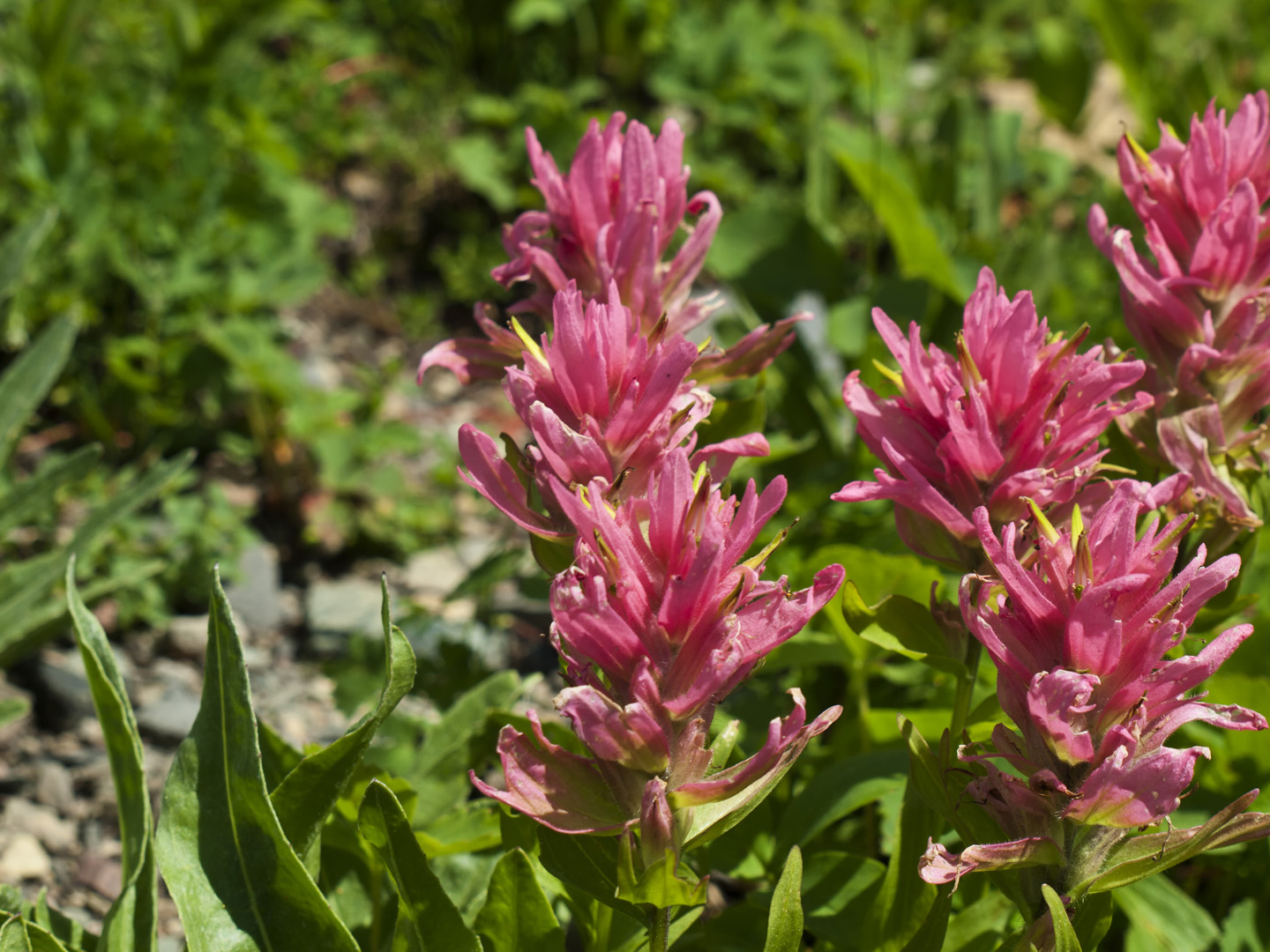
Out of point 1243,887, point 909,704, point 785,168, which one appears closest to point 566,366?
point 909,704

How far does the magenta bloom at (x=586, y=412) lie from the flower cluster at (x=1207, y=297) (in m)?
0.64

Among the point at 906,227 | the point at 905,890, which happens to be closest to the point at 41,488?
the point at 905,890

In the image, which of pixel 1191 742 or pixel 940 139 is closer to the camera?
pixel 1191 742

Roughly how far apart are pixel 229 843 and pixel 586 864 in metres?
0.50

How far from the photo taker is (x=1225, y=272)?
1.54 m

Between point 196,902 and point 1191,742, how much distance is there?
1.46 m

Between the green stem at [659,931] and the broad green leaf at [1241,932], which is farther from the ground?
the green stem at [659,931]

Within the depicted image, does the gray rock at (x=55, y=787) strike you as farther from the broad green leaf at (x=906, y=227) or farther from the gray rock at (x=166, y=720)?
the broad green leaf at (x=906, y=227)

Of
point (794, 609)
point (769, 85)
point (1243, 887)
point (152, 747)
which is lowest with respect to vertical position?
point (152, 747)

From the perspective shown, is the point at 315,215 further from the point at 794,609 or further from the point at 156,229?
the point at 794,609

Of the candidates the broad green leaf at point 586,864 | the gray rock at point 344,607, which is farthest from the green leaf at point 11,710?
the broad green leaf at point 586,864

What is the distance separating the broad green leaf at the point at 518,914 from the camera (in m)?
1.42

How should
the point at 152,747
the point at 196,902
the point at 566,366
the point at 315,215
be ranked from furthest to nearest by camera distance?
the point at 315,215 → the point at 152,747 → the point at 196,902 → the point at 566,366

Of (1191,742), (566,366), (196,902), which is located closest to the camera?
(566,366)
